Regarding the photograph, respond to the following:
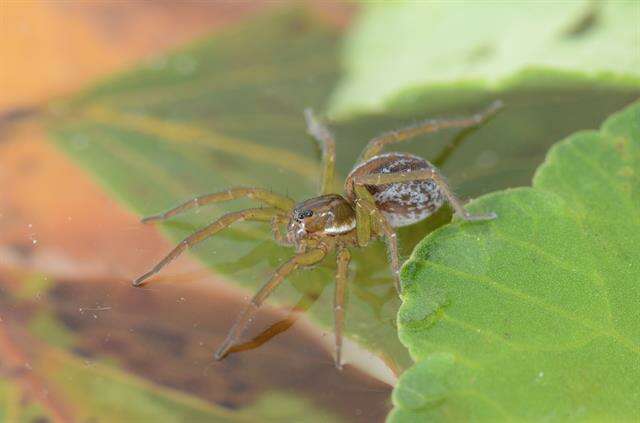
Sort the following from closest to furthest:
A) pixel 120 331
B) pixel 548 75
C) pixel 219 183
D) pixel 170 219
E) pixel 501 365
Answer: pixel 501 365 → pixel 120 331 → pixel 170 219 → pixel 219 183 → pixel 548 75

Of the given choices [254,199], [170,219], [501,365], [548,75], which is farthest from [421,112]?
[501,365]

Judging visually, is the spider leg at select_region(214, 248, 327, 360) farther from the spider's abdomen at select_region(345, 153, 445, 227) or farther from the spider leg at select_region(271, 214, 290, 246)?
the spider's abdomen at select_region(345, 153, 445, 227)

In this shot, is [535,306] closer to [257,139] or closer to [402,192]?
[402,192]

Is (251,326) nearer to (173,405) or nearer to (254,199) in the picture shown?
(173,405)

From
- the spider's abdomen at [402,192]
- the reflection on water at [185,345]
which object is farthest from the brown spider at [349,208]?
the reflection on water at [185,345]

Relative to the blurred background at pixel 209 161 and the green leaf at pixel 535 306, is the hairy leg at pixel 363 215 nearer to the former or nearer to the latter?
the blurred background at pixel 209 161
